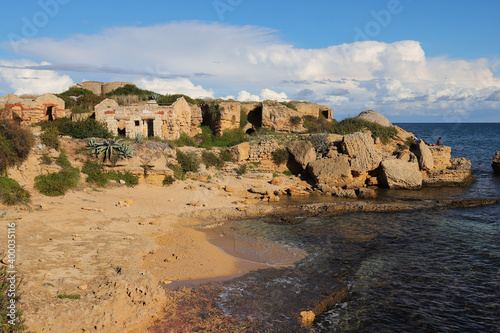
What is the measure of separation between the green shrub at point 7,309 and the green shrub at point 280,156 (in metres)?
18.6

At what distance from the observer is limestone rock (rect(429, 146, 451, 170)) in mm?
25828

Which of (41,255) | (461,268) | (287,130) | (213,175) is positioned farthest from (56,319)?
(287,130)

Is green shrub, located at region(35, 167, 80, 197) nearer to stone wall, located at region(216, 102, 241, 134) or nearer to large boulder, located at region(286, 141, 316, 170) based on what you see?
large boulder, located at region(286, 141, 316, 170)

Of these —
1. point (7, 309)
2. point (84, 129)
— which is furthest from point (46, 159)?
point (7, 309)

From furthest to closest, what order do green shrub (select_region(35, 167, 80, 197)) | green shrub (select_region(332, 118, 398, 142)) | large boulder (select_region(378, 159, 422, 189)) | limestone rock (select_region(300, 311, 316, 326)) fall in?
green shrub (select_region(332, 118, 398, 142)) → large boulder (select_region(378, 159, 422, 189)) → green shrub (select_region(35, 167, 80, 197)) → limestone rock (select_region(300, 311, 316, 326))

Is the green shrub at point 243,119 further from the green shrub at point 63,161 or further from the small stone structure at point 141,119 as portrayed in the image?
the green shrub at point 63,161

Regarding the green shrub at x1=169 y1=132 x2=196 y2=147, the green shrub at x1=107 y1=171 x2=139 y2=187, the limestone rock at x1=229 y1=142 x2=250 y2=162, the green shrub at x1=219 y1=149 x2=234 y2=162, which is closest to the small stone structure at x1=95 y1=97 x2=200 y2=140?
the green shrub at x1=169 y1=132 x2=196 y2=147

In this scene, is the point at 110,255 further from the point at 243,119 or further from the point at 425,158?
the point at 243,119

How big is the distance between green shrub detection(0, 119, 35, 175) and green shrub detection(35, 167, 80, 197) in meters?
1.17

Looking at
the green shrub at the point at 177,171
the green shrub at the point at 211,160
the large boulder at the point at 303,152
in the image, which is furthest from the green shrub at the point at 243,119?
the green shrub at the point at 177,171

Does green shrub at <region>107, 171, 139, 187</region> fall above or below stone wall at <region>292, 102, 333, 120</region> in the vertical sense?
below

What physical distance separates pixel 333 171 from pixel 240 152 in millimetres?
6541

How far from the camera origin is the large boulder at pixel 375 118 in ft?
107

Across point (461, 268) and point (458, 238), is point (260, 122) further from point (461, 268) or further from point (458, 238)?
point (461, 268)
